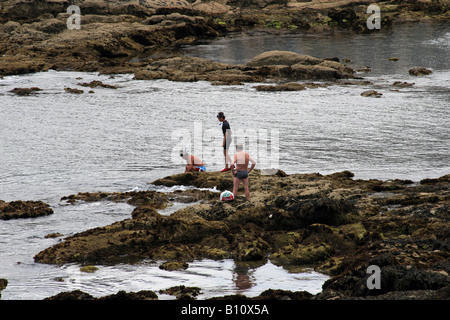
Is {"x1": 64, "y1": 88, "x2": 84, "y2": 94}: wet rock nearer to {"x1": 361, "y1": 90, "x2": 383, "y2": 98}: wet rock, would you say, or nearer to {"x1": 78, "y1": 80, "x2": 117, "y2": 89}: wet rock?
{"x1": 78, "y1": 80, "x2": 117, "y2": 89}: wet rock

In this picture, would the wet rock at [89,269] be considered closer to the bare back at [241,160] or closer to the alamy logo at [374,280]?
the bare back at [241,160]

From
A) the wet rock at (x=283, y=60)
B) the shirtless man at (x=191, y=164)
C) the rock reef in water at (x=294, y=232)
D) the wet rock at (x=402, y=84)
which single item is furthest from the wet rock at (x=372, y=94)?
the rock reef in water at (x=294, y=232)

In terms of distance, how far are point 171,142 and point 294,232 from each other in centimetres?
1377

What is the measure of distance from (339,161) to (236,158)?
7.79 metres

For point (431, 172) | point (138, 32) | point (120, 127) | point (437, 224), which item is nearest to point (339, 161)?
point (431, 172)

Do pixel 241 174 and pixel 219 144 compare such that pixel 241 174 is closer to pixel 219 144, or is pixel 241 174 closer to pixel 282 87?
pixel 219 144

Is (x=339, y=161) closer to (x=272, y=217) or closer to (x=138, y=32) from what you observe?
(x=272, y=217)

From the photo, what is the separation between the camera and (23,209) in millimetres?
16281

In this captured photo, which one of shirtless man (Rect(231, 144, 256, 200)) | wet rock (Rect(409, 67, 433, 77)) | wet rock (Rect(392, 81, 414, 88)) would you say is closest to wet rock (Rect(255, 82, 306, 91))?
wet rock (Rect(392, 81, 414, 88))

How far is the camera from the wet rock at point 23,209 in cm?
1588

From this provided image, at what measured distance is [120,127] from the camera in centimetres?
2936

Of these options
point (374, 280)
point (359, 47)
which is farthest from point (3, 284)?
point (359, 47)

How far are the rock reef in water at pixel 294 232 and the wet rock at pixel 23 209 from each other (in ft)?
9.28

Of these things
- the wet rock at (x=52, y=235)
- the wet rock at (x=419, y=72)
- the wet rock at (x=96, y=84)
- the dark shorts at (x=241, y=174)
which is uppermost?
the wet rock at (x=419, y=72)
